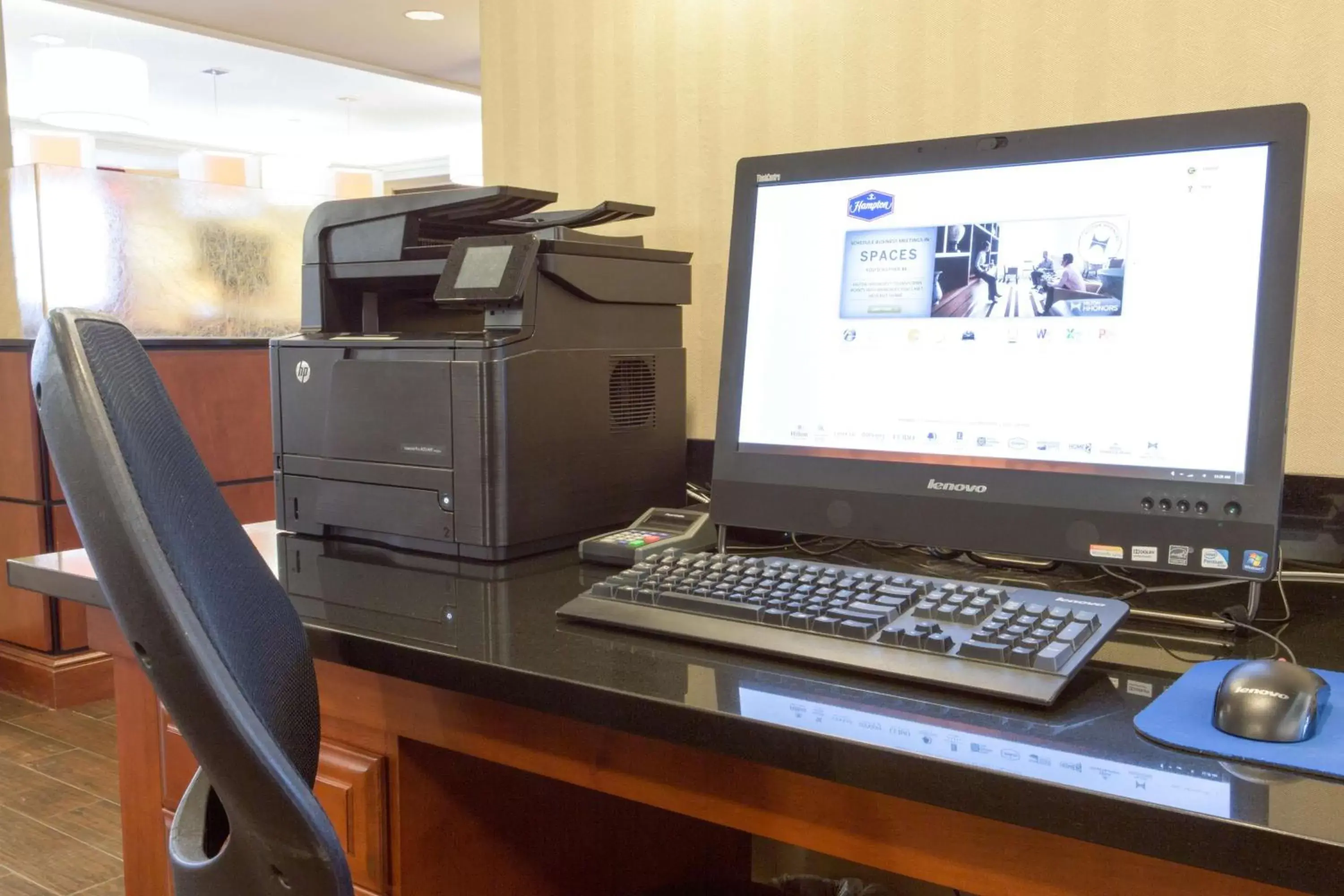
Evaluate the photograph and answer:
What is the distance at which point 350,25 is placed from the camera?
543 cm

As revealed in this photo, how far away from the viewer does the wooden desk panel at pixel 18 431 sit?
3.21 meters

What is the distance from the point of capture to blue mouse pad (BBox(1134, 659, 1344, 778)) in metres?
0.62

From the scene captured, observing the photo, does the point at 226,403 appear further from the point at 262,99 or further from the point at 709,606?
the point at 262,99

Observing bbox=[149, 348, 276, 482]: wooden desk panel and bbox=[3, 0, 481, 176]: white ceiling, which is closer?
bbox=[149, 348, 276, 482]: wooden desk panel

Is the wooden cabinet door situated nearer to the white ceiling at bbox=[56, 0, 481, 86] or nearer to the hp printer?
the hp printer

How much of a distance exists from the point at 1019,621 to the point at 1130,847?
232mm

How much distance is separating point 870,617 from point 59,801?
2517mm

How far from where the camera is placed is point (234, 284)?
3752 millimetres

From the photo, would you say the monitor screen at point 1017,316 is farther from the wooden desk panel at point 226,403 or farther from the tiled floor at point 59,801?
the wooden desk panel at point 226,403

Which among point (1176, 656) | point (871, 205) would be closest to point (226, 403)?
point (871, 205)

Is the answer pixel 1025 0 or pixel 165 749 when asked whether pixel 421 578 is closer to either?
pixel 165 749

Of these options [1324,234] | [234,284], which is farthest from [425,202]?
[234,284]

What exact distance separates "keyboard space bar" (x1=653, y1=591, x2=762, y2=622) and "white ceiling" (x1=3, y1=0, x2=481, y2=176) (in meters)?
4.86

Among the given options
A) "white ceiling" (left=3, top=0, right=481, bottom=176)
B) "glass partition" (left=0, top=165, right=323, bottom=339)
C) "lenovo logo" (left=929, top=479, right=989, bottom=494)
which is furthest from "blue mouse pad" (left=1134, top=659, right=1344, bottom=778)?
"white ceiling" (left=3, top=0, right=481, bottom=176)
